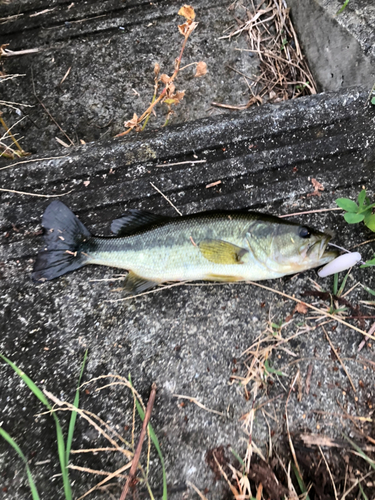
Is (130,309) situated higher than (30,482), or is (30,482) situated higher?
(130,309)

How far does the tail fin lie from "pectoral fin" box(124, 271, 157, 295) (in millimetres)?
374

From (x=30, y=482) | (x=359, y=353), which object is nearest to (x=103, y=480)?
(x=30, y=482)

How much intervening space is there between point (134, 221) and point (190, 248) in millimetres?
510

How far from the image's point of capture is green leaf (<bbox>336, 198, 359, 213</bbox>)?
2.51 meters

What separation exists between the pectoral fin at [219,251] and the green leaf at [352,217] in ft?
2.86

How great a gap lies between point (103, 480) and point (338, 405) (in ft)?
5.69

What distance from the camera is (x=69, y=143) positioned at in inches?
130

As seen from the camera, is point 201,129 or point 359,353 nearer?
point 359,353

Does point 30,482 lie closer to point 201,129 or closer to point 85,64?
point 201,129

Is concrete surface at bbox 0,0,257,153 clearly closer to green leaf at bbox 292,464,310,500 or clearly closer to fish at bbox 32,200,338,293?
fish at bbox 32,200,338,293

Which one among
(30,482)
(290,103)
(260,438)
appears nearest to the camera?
(30,482)

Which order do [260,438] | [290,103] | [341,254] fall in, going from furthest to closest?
[290,103], [341,254], [260,438]

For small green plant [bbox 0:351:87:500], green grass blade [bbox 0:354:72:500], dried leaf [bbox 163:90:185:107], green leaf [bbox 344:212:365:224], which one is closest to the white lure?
green leaf [bbox 344:212:365:224]

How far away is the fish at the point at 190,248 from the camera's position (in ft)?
7.94
